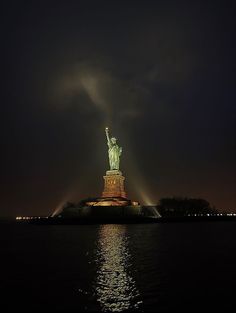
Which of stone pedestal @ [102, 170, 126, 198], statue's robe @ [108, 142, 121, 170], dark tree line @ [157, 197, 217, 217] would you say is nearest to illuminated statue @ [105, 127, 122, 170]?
statue's robe @ [108, 142, 121, 170]

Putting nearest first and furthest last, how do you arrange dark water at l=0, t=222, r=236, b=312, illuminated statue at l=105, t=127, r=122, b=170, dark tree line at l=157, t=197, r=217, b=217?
1. dark water at l=0, t=222, r=236, b=312
2. illuminated statue at l=105, t=127, r=122, b=170
3. dark tree line at l=157, t=197, r=217, b=217

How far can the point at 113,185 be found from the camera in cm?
7200

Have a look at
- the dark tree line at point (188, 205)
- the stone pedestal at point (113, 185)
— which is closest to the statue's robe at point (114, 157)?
the stone pedestal at point (113, 185)

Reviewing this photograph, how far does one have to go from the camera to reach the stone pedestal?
7131 cm

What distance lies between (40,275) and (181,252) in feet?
38.7

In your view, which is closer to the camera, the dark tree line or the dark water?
the dark water

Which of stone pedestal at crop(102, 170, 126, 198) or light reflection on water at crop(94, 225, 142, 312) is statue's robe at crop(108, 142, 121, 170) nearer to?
stone pedestal at crop(102, 170, 126, 198)

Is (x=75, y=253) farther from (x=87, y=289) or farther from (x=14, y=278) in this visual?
(x=87, y=289)

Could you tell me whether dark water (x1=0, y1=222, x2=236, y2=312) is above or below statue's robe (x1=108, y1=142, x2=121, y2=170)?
below

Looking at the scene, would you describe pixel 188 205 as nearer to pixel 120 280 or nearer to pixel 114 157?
pixel 114 157

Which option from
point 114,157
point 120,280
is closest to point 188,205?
point 114,157

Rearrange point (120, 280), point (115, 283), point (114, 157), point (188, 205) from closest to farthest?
1. point (115, 283)
2. point (120, 280)
3. point (114, 157)
4. point (188, 205)

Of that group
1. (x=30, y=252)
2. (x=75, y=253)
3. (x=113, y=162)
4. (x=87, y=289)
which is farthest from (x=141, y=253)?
(x=113, y=162)

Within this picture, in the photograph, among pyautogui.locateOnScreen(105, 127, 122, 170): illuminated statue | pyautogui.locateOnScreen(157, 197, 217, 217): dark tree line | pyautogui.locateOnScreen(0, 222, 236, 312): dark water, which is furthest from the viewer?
pyautogui.locateOnScreen(157, 197, 217, 217): dark tree line
